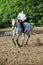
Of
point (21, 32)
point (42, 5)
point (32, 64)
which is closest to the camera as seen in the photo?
point (32, 64)

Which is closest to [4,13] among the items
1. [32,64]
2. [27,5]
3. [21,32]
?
[27,5]

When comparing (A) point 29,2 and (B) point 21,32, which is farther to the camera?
(A) point 29,2

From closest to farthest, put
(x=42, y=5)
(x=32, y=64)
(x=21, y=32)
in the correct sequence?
(x=32, y=64)
(x=21, y=32)
(x=42, y=5)

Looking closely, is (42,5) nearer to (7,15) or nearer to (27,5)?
(27,5)

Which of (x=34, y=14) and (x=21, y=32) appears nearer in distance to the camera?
(x=21, y=32)

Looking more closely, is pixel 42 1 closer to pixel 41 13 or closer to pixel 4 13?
pixel 41 13

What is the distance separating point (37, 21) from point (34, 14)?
1328 mm

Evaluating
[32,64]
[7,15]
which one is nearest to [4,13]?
[7,15]

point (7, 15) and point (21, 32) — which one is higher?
point (21, 32)

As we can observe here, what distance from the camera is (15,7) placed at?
4272 cm

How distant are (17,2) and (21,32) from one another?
1124 inches

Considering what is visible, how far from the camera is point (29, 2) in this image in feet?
140

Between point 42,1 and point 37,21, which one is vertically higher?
point 42,1

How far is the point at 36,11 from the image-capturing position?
42062 mm
